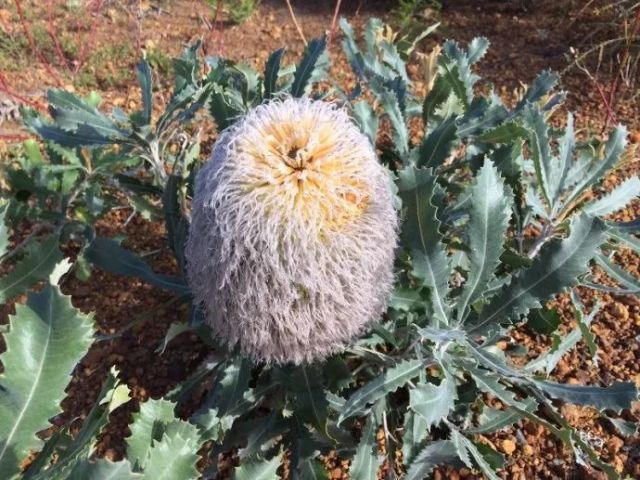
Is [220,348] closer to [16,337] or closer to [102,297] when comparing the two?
[16,337]

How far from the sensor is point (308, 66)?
196 centimetres

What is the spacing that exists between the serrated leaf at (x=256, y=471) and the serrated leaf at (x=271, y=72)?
1228 millimetres

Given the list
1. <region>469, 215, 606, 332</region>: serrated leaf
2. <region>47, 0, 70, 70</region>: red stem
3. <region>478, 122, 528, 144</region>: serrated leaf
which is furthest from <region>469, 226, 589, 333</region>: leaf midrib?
<region>47, 0, 70, 70</region>: red stem

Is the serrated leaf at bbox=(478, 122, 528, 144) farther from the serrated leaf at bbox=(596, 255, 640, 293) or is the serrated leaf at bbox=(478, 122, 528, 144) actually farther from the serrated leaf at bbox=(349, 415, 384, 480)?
the serrated leaf at bbox=(349, 415, 384, 480)

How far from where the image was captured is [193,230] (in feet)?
4.79

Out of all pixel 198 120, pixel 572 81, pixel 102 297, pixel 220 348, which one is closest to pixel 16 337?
pixel 220 348

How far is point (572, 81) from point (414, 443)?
297 cm

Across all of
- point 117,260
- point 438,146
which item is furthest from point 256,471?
point 438,146

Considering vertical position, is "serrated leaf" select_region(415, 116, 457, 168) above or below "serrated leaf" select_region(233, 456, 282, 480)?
above

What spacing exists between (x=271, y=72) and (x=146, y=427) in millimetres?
1269

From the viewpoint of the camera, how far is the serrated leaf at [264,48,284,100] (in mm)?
2059

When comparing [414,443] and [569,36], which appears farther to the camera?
[569,36]

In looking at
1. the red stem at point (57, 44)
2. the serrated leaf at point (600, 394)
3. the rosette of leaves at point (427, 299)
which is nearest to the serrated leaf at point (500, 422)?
→ the rosette of leaves at point (427, 299)

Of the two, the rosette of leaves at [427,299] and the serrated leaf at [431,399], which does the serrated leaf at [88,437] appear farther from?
Answer: the serrated leaf at [431,399]
